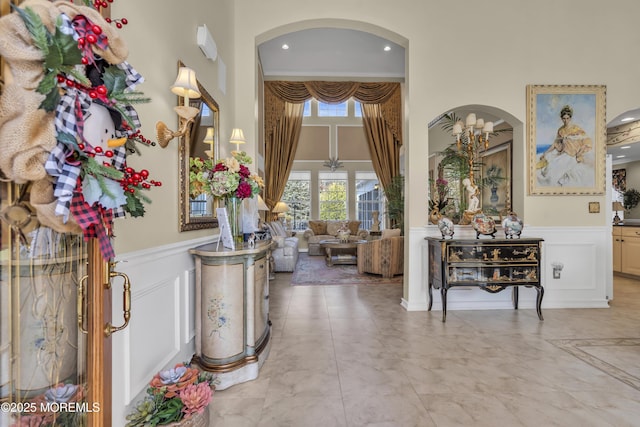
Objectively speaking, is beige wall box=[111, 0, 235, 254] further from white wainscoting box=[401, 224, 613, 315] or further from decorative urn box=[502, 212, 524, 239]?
decorative urn box=[502, 212, 524, 239]

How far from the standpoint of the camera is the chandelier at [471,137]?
12.6 feet

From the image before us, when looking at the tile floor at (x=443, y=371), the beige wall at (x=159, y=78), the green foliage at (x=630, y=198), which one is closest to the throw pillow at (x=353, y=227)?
the tile floor at (x=443, y=371)

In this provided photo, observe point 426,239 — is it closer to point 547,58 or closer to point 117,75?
point 547,58

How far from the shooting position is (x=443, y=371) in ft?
7.83

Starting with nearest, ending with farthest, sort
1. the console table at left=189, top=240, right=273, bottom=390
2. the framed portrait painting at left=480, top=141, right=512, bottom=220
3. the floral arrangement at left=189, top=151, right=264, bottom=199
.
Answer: the console table at left=189, top=240, right=273, bottom=390 → the floral arrangement at left=189, top=151, right=264, bottom=199 → the framed portrait painting at left=480, top=141, right=512, bottom=220

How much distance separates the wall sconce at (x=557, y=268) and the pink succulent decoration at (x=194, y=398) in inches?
168

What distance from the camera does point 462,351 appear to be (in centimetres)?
273

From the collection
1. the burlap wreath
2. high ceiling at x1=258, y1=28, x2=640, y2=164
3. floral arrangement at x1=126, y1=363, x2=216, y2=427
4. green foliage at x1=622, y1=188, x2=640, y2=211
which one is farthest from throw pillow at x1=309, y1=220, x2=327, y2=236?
the burlap wreath

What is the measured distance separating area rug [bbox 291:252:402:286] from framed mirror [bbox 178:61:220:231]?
291 cm

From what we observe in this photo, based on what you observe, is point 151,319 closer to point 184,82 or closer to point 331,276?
point 184,82

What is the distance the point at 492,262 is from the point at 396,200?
13.9ft

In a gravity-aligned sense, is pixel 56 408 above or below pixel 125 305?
below

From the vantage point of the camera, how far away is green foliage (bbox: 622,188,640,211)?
23.3 ft

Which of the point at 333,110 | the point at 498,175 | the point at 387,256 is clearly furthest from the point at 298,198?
the point at 498,175
